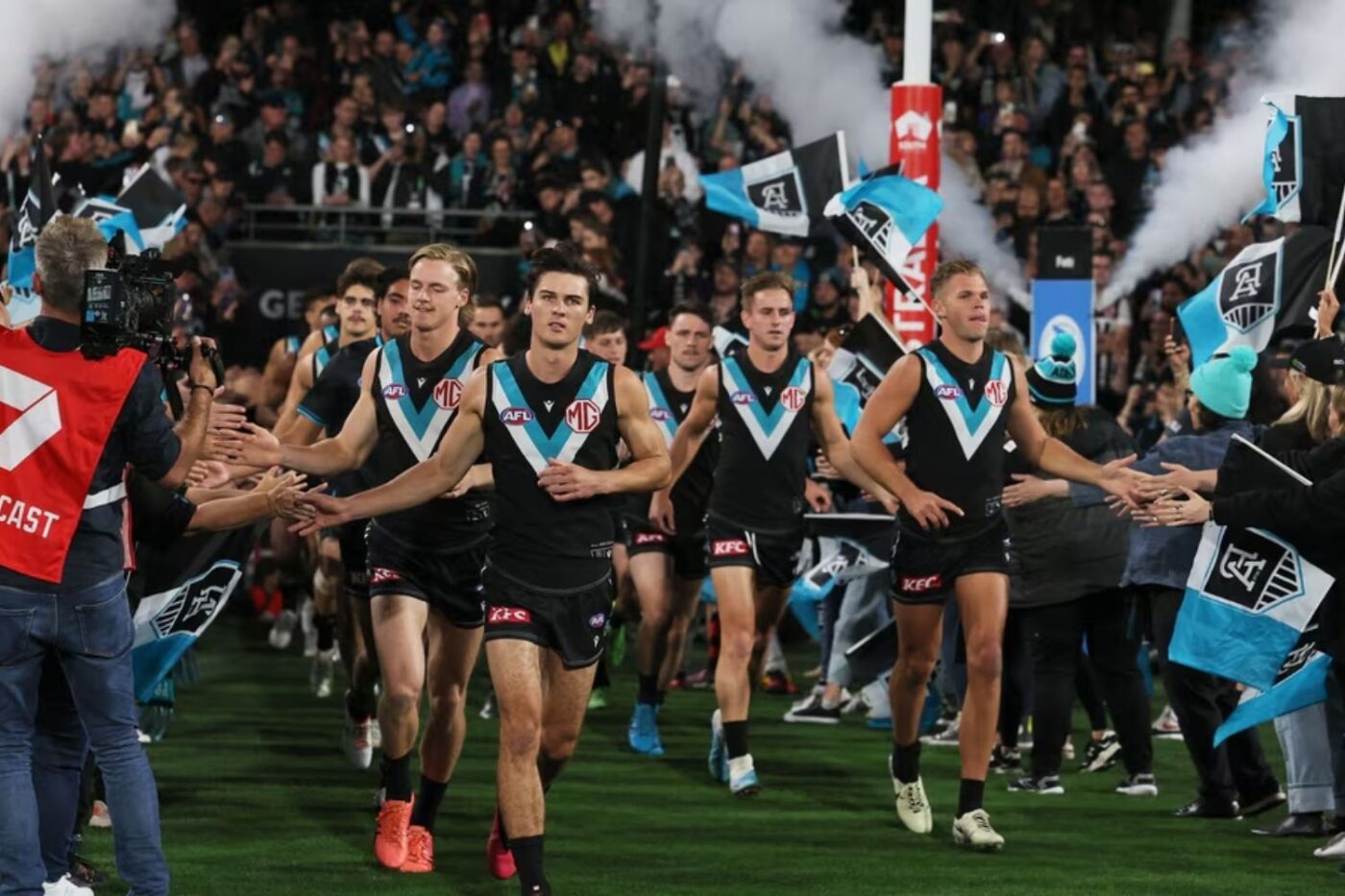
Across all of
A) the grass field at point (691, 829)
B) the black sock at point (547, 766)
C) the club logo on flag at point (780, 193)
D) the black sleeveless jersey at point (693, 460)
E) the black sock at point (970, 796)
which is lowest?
the grass field at point (691, 829)

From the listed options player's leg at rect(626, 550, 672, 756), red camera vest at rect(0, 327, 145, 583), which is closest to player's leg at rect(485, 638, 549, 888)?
red camera vest at rect(0, 327, 145, 583)

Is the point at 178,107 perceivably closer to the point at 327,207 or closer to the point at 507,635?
the point at 327,207

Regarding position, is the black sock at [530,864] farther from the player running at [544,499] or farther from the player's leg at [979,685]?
the player's leg at [979,685]

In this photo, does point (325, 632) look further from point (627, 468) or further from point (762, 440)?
point (627, 468)

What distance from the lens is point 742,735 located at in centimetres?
1016

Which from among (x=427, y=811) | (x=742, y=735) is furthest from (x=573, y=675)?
(x=742, y=735)

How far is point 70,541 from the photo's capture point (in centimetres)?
642

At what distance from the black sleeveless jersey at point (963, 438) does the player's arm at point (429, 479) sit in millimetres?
2150

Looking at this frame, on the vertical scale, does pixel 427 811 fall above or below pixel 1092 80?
below

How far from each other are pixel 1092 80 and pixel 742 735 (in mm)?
11610

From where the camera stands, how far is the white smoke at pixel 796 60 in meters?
19.2

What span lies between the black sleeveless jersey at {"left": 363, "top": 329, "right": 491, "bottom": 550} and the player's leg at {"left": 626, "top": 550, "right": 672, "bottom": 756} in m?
3.02

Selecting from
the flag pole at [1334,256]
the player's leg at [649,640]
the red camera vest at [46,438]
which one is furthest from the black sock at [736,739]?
the red camera vest at [46,438]

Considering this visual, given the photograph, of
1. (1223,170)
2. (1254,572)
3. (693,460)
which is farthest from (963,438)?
(1223,170)
